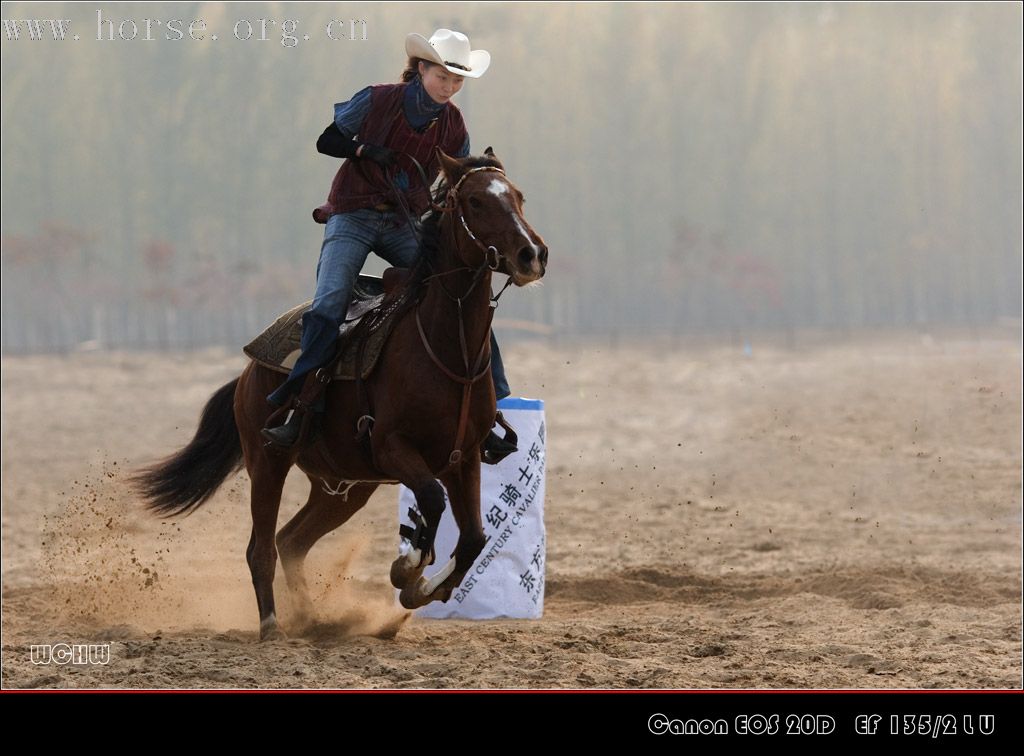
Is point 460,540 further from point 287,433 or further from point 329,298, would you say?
point 329,298

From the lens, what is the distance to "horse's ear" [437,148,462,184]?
18.3 feet

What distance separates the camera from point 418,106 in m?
6.01

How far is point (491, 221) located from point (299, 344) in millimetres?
1757

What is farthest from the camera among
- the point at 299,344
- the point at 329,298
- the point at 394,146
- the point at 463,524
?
the point at 299,344

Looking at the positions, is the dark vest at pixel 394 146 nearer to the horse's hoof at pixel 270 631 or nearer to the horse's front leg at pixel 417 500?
the horse's front leg at pixel 417 500

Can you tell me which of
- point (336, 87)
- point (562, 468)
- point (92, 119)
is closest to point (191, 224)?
point (92, 119)

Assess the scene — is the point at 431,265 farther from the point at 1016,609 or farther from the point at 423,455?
the point at 1016,609

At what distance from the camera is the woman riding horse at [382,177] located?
19.4 feet

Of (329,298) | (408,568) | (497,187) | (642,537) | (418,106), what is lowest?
(642,537)

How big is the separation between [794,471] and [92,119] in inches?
692

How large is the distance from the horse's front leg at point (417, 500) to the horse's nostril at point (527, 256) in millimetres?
1121

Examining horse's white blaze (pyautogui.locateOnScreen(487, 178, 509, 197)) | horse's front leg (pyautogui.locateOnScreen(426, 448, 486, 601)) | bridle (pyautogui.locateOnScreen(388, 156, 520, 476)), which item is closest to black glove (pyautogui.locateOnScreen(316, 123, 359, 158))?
bridle (pyautogui.locateOnScreen(388, 156, 520, 476))

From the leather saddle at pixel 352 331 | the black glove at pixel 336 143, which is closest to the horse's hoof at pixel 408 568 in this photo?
the leather saddle at pixel 352 331

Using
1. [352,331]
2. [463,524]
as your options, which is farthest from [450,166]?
[463,524]
